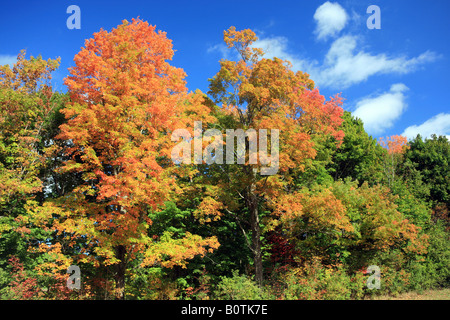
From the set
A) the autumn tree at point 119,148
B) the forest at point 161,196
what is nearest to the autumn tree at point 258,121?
the forest at point 161,196

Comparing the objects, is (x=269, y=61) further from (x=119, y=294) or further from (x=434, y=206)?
(x=434, y=206)

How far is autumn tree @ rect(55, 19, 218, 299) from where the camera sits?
1377 centimetres

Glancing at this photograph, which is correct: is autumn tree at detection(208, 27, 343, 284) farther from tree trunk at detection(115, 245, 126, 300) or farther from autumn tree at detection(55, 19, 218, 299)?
tree trunk at detection(115, 245, 126, 300)

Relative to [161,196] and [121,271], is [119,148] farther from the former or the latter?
[121,271]

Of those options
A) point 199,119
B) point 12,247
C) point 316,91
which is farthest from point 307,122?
point 12,247

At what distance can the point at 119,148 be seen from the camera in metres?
14.7

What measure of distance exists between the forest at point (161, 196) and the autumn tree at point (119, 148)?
0.29 ft

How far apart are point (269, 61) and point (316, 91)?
68.8 feet

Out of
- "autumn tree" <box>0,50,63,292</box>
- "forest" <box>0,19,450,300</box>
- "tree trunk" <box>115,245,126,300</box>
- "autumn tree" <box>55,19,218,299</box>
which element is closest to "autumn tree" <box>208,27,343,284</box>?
"forest" <box>0,19,450,300</box>

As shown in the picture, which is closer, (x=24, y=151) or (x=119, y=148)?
(x=119, y=148)

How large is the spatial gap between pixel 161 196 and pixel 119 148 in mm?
3181

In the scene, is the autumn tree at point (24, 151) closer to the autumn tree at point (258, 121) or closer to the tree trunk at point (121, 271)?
the tree trunk at point (121, 271)

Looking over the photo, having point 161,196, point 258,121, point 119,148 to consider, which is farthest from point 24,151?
point 258,121

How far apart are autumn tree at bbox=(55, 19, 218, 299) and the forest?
87 millimetres
